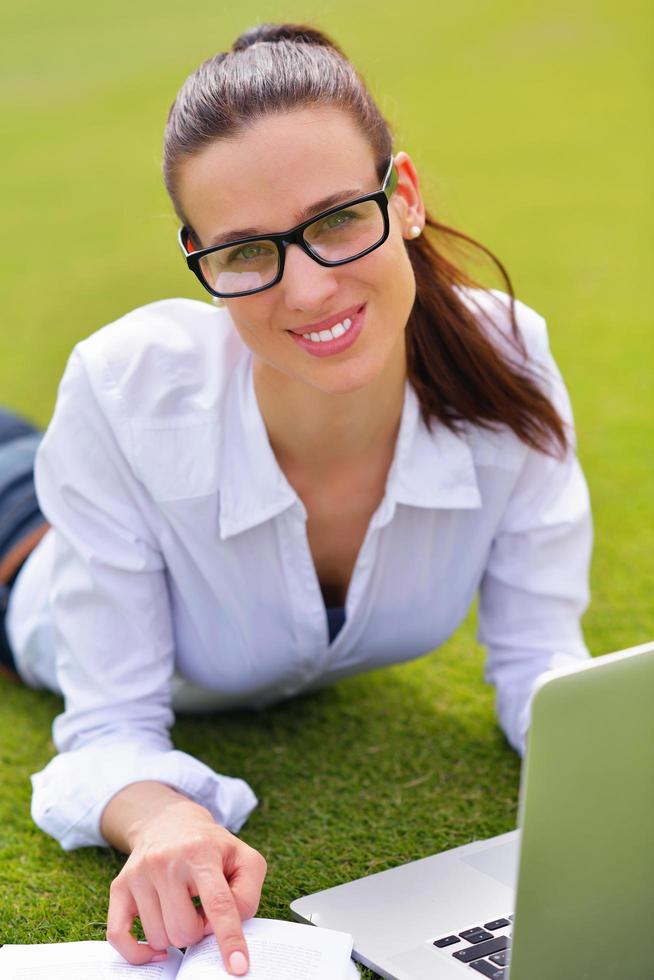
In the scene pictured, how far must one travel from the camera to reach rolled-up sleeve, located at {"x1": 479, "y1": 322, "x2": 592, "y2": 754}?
89.9 inches

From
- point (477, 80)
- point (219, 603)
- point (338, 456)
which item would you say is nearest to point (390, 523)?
point (338, 456)

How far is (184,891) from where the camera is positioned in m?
1.65

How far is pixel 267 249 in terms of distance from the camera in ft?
5.92

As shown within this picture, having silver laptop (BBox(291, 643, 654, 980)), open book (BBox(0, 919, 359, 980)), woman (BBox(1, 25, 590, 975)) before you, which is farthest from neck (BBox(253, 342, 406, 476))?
silver laptop (BBox(291, 643, 654, 980))

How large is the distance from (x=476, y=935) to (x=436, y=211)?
1187 mm

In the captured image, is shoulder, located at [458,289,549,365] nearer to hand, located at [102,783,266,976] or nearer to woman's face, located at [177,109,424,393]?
woman's face, located at [177,109,424,393]

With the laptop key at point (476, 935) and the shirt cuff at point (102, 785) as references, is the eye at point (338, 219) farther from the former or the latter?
the laptop key at point (476, 935)

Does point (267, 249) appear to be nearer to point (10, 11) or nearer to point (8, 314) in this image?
point (8, 314)

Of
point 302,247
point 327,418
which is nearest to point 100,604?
point 327,418

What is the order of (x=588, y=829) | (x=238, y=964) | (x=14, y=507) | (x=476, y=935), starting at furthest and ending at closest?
1. (x=14, y=507)
2. (x=476, y=935)
3. (x=238, y=964)
4. (x=588, y=829)

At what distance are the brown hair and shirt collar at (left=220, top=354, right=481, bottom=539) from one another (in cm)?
4

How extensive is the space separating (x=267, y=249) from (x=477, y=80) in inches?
320

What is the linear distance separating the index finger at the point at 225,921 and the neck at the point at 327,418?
0.78 m

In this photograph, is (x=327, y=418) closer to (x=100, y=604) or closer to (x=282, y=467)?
(x=282, y=467)
